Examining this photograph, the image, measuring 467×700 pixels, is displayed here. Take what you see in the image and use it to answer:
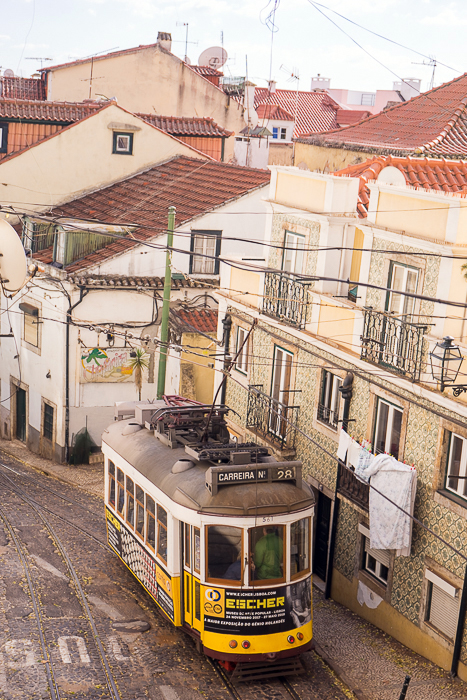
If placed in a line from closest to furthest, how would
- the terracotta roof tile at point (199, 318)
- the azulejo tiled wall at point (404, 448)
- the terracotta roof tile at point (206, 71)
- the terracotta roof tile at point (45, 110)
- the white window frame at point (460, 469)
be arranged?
the white window frame at point (460, 469) < the azulejo tiled wall at point (404, 448) < the terracotta roof tile at point (199, 318) < the terracotta roof tile at point (45, 110) < the terracotta roof tile at point (206, 71)

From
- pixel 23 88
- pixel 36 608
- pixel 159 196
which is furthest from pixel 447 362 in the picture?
pixel 23 88

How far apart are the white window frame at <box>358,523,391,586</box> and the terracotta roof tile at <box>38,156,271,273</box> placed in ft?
40.5

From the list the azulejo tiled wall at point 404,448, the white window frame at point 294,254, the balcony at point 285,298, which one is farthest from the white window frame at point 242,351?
the white window frame at point 294,254

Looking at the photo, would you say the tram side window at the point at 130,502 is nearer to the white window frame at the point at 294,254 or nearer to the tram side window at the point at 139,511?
the tram side window at the point at 139,511

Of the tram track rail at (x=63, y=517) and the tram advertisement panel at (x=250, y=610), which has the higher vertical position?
the tram advertisement panel at (x=250, y=610)

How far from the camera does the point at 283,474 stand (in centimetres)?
1421

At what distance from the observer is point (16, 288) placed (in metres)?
20.2

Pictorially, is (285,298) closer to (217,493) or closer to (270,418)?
(270,418)

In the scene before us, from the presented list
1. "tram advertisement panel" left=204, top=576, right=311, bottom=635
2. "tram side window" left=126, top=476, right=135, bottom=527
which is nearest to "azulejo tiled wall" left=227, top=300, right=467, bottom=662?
"tram advertisement panel" left=204, top=576, right=311, bottom=635

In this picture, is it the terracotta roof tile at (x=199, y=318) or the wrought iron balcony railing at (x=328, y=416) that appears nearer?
the wrought iron balcony railing at (x=328, y=416)

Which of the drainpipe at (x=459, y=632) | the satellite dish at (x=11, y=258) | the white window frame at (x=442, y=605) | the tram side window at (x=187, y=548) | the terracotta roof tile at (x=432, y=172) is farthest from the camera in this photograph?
the satellite dish at (x=11, y=258)

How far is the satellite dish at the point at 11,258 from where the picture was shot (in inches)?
776

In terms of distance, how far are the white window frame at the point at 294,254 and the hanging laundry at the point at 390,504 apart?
523 cm

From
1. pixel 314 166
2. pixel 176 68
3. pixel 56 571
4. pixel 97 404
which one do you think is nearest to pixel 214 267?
pixel 97 404
